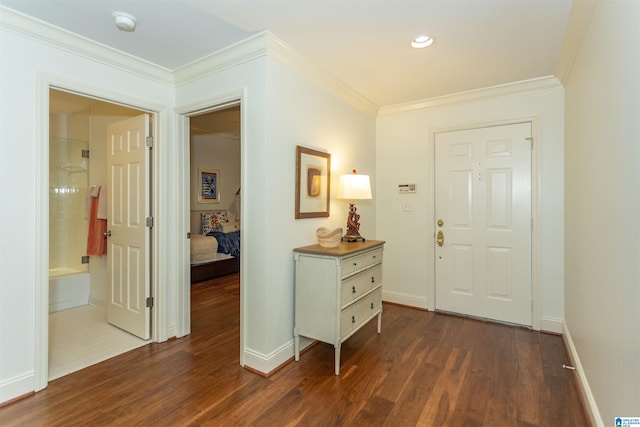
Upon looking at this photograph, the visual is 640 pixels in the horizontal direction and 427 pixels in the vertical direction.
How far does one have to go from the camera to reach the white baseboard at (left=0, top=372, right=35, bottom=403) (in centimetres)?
195

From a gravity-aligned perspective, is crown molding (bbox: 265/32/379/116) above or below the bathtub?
above

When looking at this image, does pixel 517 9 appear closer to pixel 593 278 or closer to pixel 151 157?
pixel 593 278

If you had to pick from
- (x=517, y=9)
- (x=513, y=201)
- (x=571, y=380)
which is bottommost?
(x=571, y=380)

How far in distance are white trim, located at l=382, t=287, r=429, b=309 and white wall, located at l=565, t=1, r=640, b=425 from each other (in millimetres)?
1511

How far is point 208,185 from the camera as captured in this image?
623cm

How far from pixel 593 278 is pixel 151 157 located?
3.29m

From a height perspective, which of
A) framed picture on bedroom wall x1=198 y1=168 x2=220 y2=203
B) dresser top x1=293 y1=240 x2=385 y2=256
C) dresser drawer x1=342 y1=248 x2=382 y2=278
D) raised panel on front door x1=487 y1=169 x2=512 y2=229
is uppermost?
framed picture on bedroom wall x1=198 y1=168 x2=220 y2=203

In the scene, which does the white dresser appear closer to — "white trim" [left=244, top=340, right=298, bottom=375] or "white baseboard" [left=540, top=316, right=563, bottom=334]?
"white trim" [left=244, top=340, right=298, bottom=375]

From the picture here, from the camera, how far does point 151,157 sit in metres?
2.84

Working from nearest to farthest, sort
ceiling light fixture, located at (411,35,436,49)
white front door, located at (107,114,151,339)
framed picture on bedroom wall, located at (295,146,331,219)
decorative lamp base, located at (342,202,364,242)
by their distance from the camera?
ceiling light fixture, located at (411,35,436,49) < framed picture on bedroom wall, located at (295,146,331,219) < white front door, located at (107,114,151,339) < decorative lamp base, located at (342,202,364,242)

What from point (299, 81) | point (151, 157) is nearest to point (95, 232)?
point (151, 157)

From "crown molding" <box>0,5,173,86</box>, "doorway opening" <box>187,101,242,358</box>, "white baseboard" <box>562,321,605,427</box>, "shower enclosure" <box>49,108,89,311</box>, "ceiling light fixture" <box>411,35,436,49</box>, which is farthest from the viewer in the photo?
"doorway opening" <box>187,101,242,358</box>

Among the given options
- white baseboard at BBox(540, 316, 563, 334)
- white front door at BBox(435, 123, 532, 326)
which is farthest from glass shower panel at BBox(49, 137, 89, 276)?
white baseboard at BBox(540, 316, 563, 334)

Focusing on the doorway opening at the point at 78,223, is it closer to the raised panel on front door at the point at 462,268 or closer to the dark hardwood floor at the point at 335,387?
the dark hardwood floor at the point at 335,387
